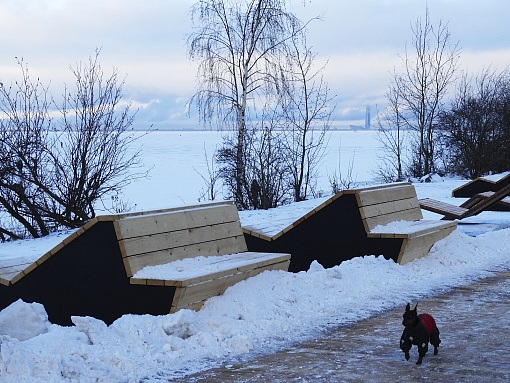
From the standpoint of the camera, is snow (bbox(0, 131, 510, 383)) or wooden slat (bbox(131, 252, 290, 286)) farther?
wooden slat (bbox(131, 252, 290, 286))

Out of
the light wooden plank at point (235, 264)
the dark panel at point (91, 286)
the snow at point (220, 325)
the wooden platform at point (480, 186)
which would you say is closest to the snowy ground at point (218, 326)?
the snow at point (220, 325)

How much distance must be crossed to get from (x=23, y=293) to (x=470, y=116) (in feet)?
73.8

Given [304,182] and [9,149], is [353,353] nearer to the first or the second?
[9,149]

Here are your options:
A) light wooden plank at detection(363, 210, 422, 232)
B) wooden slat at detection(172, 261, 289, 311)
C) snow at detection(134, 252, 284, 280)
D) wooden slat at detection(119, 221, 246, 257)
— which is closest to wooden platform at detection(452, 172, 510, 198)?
light wooden plank at detection(363, 210, 422, 232)

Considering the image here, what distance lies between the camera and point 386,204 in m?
9.10

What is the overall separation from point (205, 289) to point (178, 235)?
755 millimetres

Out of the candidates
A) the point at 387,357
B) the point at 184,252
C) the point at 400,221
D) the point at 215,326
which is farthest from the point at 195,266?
the point at 400,221

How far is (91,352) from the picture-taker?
15.4 ft

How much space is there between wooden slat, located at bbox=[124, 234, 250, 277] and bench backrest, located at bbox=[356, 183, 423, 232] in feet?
5.98

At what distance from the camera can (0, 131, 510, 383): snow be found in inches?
177

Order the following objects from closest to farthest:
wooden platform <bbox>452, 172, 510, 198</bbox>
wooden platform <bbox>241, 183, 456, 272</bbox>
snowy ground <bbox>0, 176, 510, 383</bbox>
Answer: snowy ground <bbox>0, 176, 510, 383</bbox> < wooden platform <bbox>241, 183, 456, 272</bbox> < wooden platform <bbox>452, 172, 510, 198</bbox>

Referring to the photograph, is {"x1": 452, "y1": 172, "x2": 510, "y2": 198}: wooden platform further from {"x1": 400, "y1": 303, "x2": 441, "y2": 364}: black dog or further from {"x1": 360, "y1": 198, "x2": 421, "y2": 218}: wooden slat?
{"x1": 400, "y1": 303, "x2": 441, "y2": 364}: black dog

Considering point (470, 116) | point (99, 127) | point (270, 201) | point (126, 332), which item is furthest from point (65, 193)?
point (470, 116)

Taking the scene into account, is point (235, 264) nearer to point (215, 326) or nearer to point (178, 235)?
point (178, 235)
